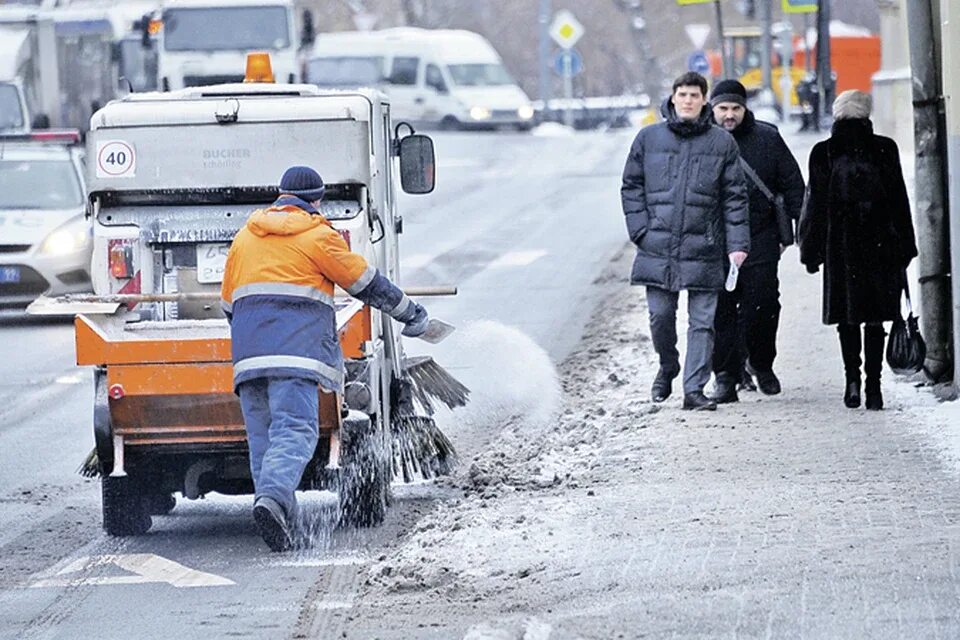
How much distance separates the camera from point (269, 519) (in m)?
8.80

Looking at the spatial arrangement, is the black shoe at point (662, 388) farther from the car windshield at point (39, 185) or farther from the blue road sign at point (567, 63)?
the blue road sign at point (567, 63)

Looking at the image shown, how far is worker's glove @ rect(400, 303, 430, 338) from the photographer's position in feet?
30.8

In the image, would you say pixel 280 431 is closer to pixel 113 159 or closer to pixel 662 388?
pixel 113 159

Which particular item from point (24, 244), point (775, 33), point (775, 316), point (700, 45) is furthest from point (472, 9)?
point (775, 316)

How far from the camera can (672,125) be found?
38.9 feet

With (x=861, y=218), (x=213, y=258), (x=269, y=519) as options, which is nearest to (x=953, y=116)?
(x=861, y=218)

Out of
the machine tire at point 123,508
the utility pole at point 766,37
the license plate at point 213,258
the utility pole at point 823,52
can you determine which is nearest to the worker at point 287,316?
the machine tire at point 123,508

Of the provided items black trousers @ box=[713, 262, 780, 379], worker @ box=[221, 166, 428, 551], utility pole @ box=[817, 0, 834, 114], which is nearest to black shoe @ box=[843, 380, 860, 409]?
black trousers @ box=[713, 262, 780, 379]

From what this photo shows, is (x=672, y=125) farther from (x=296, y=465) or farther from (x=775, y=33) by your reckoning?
(x=775, y=33)

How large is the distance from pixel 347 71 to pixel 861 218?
37.1 m

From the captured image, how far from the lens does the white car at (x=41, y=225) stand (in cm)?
2012

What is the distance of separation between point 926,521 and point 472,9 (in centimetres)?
6844

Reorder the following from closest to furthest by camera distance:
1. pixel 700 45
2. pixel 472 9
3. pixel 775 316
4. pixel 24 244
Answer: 1. pixel 775 316
2. pixel 24 244
3. pixel 700 45
4. pixel 472 9

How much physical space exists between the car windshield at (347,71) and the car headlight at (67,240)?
27.4 m
